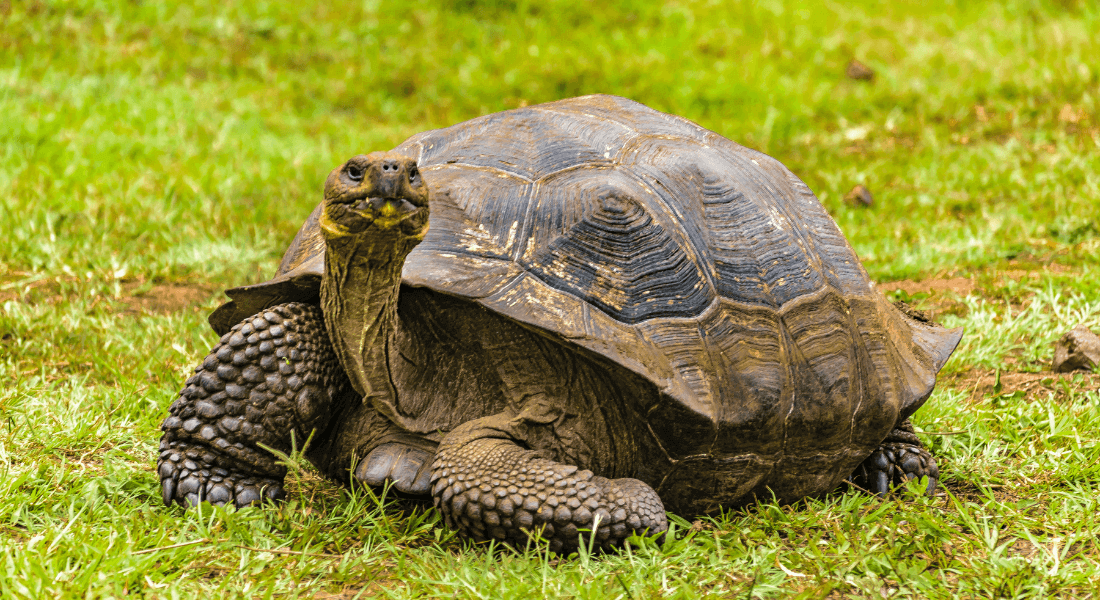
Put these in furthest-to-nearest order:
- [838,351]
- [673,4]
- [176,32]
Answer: [673,4], [176,32], [838,351]

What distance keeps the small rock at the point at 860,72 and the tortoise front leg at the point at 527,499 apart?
668 centimetres

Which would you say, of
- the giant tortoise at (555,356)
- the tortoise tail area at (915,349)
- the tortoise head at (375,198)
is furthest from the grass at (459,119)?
the tortoise head at (375,198)

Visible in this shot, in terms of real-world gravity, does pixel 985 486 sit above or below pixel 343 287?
below

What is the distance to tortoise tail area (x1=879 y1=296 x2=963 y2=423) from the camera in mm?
2873

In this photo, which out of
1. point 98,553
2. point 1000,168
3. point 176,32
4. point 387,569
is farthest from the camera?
point 176,32

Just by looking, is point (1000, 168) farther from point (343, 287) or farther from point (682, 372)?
point (343, 287)

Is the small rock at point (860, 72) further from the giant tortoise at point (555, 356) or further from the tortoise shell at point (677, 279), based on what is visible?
the giant tortoise at point (555, 356)

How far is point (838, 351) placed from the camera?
8.83 feet

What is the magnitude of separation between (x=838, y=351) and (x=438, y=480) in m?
1.19

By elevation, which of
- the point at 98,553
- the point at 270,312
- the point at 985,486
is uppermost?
the point at 270,312

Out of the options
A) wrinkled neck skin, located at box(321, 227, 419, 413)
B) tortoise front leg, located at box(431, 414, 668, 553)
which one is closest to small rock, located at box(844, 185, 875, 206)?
tortoise front leg, located at box(431, 414, 668, 553)

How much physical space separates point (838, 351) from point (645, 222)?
2.24ft

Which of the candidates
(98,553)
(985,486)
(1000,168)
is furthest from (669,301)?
(1000,168)

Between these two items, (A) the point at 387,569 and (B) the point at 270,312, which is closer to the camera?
(A) the point at 387,569
